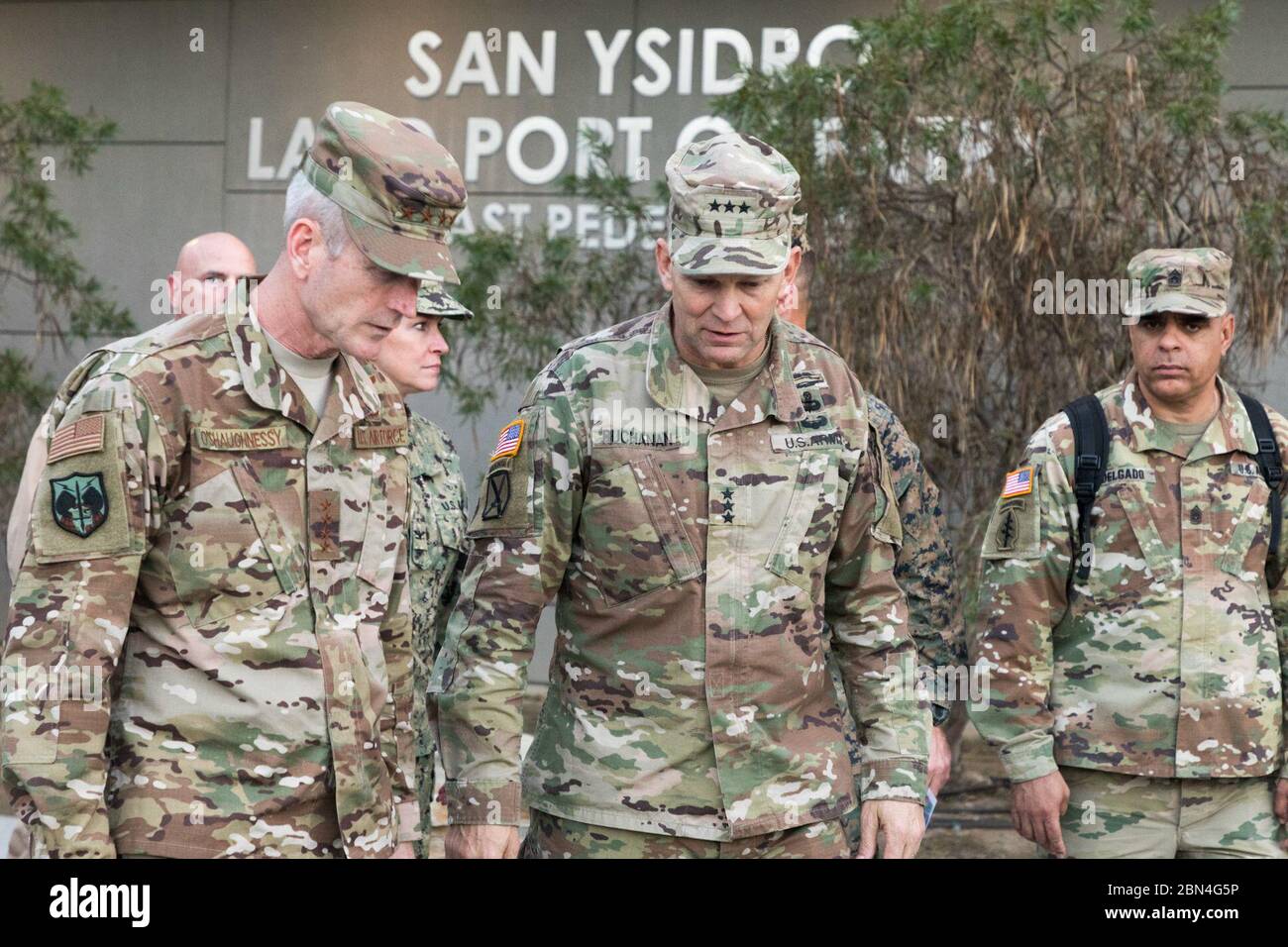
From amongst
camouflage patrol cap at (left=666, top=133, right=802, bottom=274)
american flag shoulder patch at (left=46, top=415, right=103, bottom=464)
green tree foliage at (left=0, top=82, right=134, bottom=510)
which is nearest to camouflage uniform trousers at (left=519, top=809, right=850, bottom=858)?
camouflage patrol cap at (left=666, top=133, right=802, bottom=274)

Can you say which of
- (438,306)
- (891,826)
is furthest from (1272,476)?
(438,306)

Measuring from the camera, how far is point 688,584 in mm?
2898

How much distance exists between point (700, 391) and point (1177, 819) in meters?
1.65

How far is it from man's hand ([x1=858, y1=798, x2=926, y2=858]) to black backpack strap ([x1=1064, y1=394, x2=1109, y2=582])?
→ 45.0 inches

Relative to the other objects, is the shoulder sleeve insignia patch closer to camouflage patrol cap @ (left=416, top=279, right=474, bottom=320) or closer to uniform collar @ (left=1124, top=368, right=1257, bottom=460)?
camouflage patrol cap @ (left=416, top=279, right=474, bottom=320)

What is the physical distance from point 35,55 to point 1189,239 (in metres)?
6.57

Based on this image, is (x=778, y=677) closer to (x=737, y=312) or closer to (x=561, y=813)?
(x=561, y=813)

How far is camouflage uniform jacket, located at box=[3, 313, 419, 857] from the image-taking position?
7.54 ft

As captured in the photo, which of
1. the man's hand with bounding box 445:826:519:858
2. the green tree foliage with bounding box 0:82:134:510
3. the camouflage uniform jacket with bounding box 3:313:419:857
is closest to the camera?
the camouflage uniform jacket with bounding box 3:313:419:857

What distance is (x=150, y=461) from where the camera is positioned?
2.39 m

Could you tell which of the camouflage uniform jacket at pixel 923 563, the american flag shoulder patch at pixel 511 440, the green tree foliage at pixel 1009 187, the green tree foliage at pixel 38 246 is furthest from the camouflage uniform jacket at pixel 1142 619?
the green tree foliage at pixel 38 246

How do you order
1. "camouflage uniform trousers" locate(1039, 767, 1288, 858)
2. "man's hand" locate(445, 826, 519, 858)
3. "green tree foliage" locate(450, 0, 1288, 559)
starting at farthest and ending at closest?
"green tree foliage" locate(450, 0, 1288, 559), "camouflage uniform trousers" locate(1039, 767, 1288, 858), "man's hand" locate(445, 826, 519, 858)

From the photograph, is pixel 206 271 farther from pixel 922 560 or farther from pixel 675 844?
pixel 675 844
